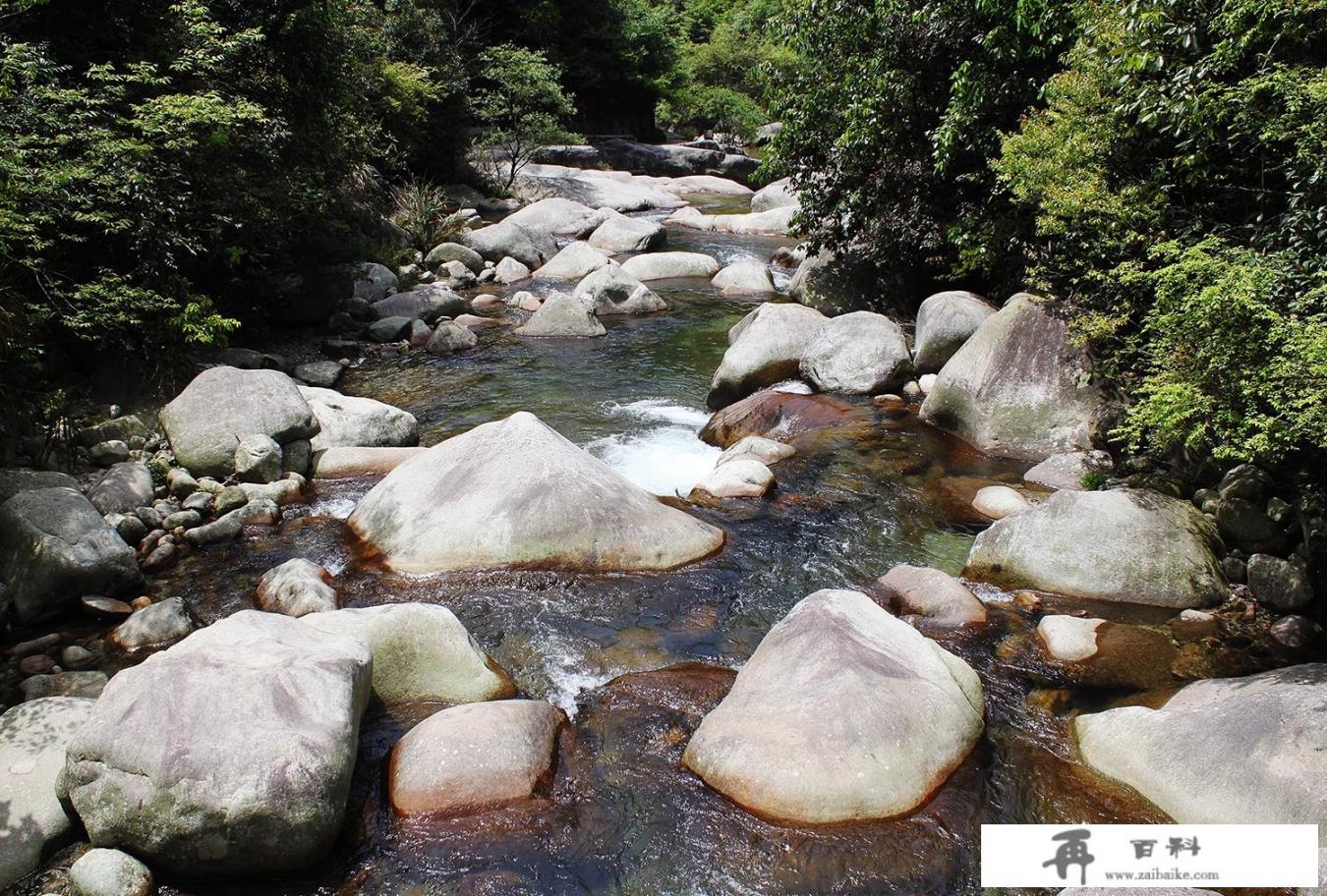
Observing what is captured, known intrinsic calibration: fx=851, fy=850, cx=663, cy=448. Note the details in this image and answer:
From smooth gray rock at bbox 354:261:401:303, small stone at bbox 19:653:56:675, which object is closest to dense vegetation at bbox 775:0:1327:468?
smooth gray rock at bbox 354:261:401:303

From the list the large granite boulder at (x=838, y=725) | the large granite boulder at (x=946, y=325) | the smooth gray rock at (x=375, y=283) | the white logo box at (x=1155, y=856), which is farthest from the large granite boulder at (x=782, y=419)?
the smooth gray rock at (x=375, y=283)

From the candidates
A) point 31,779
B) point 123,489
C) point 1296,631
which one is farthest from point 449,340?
point 1296,631

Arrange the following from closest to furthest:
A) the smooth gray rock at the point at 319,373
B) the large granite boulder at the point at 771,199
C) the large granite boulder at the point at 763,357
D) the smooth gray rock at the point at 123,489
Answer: the smooth gray rock at the point at 123,489 → the large granite boulder at the point at 763,357 → the smooth gray rock at the point at 319,373 → the large granite boulder at the point at 771,199

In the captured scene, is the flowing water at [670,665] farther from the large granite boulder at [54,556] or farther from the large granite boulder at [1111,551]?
the large granite boulder at [54,556]

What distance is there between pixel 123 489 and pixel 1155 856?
28.5ft

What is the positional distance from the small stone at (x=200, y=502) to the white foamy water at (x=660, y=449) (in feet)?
13.4

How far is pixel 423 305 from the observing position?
16.1 meters

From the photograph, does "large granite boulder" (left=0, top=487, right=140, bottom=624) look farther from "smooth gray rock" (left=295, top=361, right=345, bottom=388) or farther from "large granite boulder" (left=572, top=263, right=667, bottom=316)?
"large granite boulder" (left=572, top=263, right=667, bottom=316)

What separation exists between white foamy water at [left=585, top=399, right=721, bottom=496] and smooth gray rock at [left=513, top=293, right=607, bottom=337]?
393 centimetres

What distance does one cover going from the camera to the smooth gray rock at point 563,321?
50.8 ft

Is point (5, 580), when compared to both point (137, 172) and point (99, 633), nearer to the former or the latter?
point (99, 633)

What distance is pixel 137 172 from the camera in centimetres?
952

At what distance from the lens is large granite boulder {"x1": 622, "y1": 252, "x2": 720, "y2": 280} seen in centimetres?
2027

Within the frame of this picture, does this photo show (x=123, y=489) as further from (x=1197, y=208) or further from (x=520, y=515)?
(x=1197, y=208)
